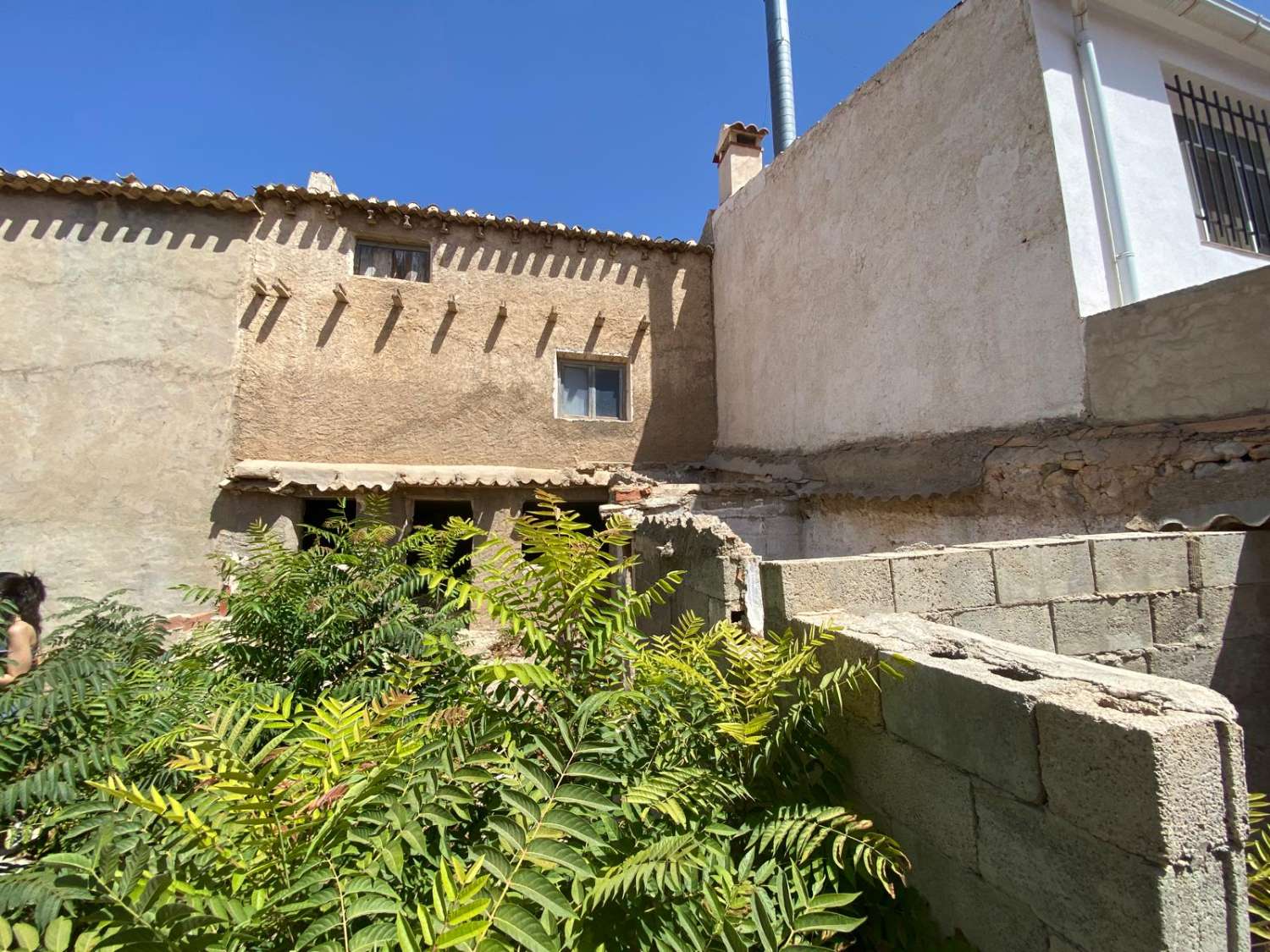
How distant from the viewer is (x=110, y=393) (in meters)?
8.13

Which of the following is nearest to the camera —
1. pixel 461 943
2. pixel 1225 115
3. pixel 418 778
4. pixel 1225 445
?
pixel 461 943

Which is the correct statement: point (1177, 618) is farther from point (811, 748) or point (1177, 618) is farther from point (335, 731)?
point (335, 731)

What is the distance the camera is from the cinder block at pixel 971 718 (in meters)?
1.70

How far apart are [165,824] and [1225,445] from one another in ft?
21.4

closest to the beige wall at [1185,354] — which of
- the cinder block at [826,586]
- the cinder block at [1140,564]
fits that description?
the cinder block at [1140,564]

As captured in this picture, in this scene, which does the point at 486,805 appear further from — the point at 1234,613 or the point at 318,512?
the point at 318,512

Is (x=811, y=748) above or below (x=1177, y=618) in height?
below

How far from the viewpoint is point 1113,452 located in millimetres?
4938

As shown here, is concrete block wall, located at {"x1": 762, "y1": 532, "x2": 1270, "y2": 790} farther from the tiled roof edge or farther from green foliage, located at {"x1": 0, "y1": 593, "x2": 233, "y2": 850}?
the tiled roof edge

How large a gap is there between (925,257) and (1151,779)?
6.66 metres

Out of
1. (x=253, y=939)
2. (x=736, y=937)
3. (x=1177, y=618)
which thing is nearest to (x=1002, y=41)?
(x=1177, y=618)

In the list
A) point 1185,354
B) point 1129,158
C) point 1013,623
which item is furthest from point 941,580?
point 1129,158

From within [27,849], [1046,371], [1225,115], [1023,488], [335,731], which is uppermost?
[1225,115]

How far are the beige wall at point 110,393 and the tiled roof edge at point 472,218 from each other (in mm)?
1454
